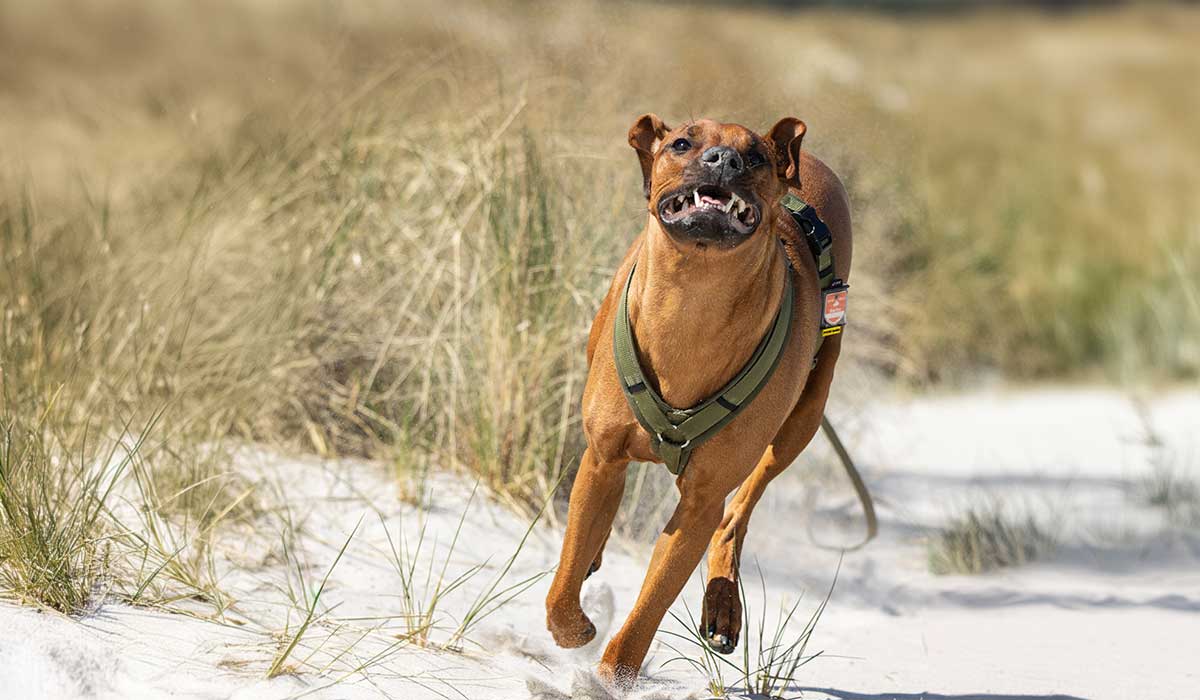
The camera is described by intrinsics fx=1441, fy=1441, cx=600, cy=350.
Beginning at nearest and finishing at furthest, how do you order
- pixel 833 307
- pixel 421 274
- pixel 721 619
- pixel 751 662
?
pixel 721 619 < pixel 833 307 < pixel 751 662 < pixel 421 274

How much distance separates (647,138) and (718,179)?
0.35 metres

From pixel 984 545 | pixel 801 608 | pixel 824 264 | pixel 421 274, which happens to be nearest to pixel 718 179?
pixel 824 264

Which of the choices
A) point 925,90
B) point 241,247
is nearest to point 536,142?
point 241,247

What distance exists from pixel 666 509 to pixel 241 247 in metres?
2.14

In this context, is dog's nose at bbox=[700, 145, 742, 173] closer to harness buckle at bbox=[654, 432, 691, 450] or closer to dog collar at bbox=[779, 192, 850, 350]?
harness buckle at bbox=[654, 432, 691, 450]

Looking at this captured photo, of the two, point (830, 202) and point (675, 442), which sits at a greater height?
point (830, 202)

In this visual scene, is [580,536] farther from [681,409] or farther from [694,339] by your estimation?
[694,339]

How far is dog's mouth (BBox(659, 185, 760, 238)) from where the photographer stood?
291cm

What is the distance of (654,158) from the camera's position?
125 inches

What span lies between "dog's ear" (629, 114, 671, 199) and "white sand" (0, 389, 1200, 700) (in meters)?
1.19

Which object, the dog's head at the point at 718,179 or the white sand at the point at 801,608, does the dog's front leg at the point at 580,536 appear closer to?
the white sand at the point at 801,608

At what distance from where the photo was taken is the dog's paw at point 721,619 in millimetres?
3662

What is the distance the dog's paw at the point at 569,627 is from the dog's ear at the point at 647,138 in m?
1.05

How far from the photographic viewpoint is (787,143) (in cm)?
318
